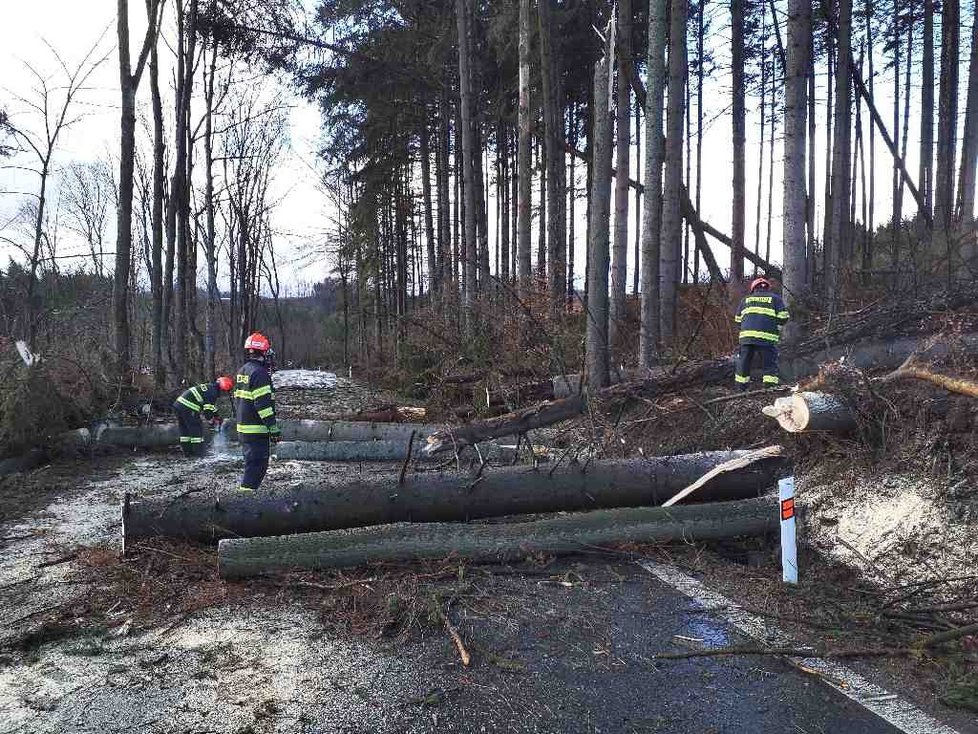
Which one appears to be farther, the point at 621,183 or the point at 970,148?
the point at 970,148

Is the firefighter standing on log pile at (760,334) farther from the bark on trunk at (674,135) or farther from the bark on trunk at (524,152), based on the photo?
the bark on trunk at (524,152)

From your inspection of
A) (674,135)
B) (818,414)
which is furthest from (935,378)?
(674,135)

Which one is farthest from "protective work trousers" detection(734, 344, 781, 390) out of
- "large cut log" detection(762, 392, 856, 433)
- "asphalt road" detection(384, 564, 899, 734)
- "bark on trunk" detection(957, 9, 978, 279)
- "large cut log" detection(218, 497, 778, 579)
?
"bark on trunk" detection(957, 9, 978, 279)

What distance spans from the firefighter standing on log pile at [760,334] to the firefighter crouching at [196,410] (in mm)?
6563

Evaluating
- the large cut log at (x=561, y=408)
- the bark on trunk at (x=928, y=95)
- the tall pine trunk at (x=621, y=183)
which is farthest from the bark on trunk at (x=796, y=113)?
the bark on trunk at (x=928, y=95)

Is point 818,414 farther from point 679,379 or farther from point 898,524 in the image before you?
point 679,379

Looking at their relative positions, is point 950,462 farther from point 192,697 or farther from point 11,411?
point 11,411

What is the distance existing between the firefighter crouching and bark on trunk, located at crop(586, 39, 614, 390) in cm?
478

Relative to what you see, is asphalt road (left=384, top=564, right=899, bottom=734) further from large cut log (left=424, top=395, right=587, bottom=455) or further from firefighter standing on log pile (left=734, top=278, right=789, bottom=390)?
firefighter standing on log pile (left=734, top=278, right=789, bottom=390)

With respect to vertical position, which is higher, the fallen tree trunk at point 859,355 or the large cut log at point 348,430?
the fallen tree trunk at point 859,355

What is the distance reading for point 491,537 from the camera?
5.43 metres

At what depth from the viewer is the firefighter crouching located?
31.0 ft

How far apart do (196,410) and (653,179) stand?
7.79 m

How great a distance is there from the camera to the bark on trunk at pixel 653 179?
35.6 ft
